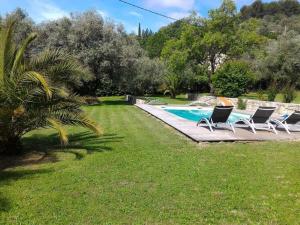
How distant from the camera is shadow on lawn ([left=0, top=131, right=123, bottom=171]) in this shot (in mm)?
7414

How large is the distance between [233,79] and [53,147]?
63.4ft

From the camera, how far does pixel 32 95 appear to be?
742 centimetres

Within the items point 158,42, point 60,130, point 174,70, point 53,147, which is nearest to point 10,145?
point 53,147

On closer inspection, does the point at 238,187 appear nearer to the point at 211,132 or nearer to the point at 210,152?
the point at 210,152

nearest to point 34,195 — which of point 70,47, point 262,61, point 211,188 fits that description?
point 211,188

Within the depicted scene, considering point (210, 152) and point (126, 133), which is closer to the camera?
point (210, 152)

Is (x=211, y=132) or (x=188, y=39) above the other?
(x=188, y=39)

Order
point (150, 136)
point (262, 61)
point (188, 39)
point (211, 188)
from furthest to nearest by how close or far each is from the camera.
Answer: point (262, 61) < point (188, 39) < point (150, 136) < point (211, 188)

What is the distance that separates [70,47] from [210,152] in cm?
1925

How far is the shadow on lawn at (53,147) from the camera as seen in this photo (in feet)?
24.3

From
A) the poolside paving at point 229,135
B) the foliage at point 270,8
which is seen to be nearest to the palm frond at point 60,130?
the poolside paving at point 229,135

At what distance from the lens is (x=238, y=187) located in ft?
17.8

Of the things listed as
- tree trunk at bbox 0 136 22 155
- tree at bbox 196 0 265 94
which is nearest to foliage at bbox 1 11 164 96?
tree at bbox 196 0 265 94

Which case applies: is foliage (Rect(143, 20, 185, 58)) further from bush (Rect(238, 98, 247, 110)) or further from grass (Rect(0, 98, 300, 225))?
grass (Rect(0, 98, 300, 225))
